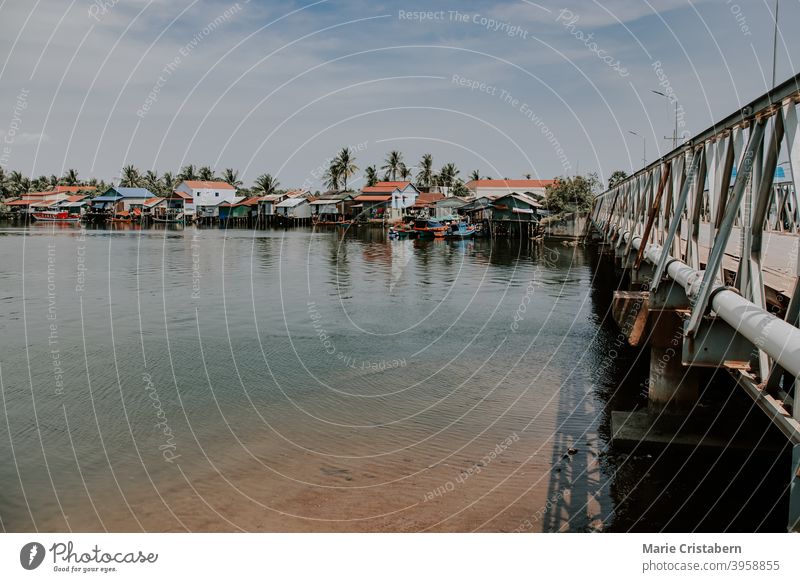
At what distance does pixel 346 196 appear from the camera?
4840 inches

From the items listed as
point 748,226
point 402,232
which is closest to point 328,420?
point 748,226

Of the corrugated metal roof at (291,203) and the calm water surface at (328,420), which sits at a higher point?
the corrugated metal roof at (291,203)

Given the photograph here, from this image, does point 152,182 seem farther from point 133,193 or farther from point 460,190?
point 460,190

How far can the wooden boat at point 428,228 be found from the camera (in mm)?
90844

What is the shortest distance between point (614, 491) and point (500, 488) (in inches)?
71.2

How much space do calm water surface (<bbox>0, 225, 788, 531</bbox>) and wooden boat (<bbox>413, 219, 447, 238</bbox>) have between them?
5794 cm

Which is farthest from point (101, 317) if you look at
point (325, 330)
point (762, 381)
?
point (762, 381)

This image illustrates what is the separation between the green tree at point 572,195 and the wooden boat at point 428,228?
1774 cm

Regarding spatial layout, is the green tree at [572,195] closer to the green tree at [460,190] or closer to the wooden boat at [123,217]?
the green tree at [460,190]

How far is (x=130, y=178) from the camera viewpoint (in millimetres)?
157000

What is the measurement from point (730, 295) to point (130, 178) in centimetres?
16455

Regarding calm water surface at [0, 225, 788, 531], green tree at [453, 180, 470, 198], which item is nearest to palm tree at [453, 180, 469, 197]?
green tree at [453, 180, 470, 198]

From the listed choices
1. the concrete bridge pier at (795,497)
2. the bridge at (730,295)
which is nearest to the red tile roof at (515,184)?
the bridge at (730,295)

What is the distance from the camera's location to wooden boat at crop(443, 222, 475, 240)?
89.4 metres
